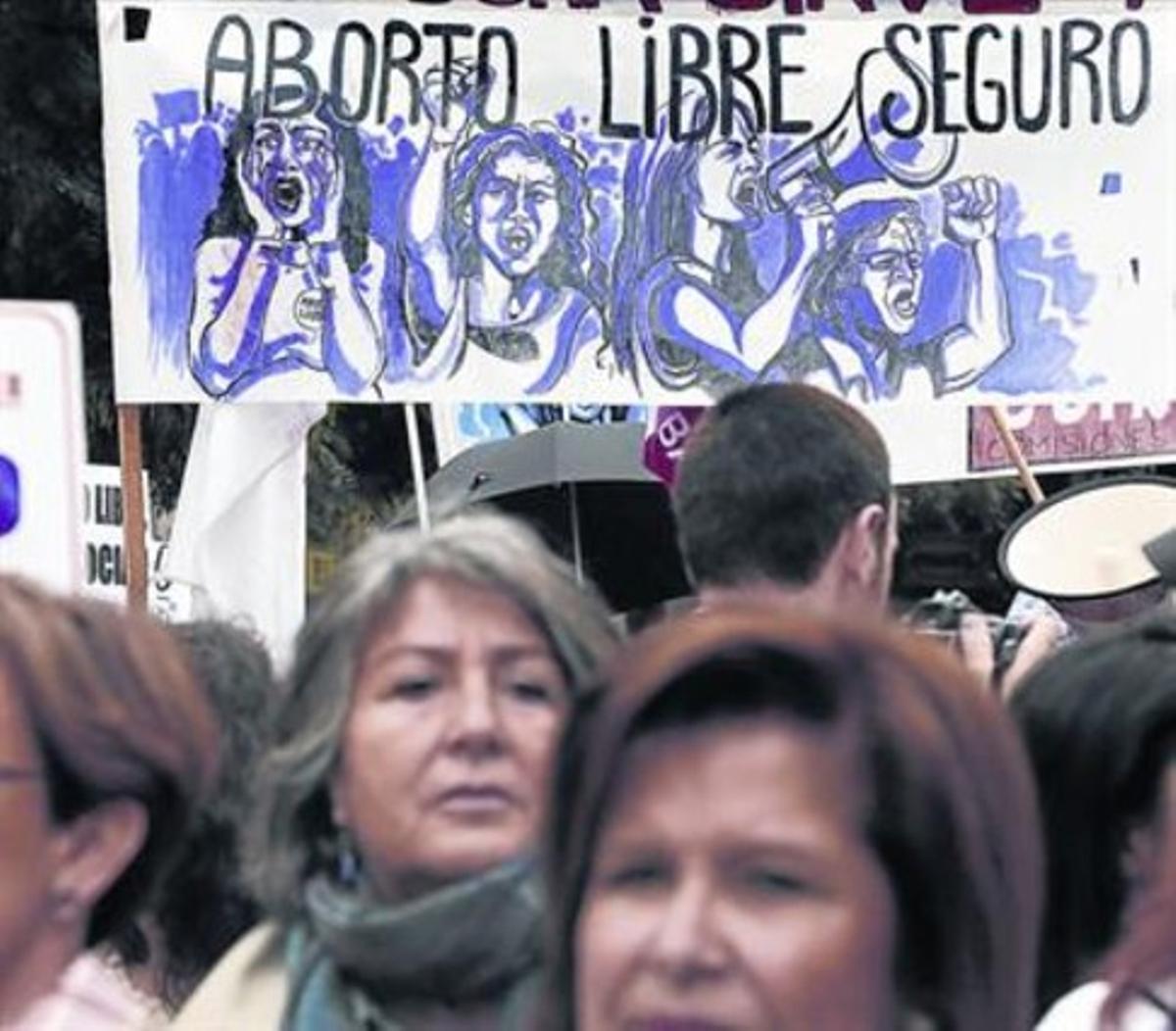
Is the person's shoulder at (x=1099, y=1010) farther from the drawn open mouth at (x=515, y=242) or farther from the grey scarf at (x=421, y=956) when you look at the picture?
the drawn open mouth at (x=515, y=242)

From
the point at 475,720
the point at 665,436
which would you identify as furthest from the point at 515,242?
the point at 475,720

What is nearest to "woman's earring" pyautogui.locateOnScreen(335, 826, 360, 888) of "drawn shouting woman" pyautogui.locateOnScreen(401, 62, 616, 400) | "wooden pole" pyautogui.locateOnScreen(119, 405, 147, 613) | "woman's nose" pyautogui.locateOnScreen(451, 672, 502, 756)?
"woman's nose" pyautogui.locateOnScreen(451, 672, 502, 756)

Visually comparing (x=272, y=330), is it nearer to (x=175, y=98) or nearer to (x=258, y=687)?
(x=175, y=98)

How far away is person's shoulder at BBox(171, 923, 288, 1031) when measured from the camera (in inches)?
119

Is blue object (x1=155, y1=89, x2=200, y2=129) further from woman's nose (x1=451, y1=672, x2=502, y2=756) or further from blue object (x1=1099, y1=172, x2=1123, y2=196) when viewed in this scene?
woman's nose (x1=451, y1=672, x2=502, y2=756)

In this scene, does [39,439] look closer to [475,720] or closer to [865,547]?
[865,547]

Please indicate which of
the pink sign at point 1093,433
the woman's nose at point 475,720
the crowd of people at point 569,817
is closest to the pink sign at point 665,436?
the pink sign at point 1093,433

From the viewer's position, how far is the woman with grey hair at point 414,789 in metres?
2.87

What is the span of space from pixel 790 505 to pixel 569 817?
168 cm

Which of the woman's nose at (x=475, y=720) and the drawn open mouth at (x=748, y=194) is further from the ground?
the drawn open mouth at (x=748, y=194)

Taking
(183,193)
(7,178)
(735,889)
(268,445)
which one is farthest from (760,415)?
(7,178)

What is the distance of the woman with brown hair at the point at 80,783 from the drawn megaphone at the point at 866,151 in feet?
12.7

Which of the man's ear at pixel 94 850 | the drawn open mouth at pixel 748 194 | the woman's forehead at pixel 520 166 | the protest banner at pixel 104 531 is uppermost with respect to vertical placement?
the woman's forehead at pixel 520 166

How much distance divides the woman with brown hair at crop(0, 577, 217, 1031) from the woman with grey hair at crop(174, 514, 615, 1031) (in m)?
0.17
